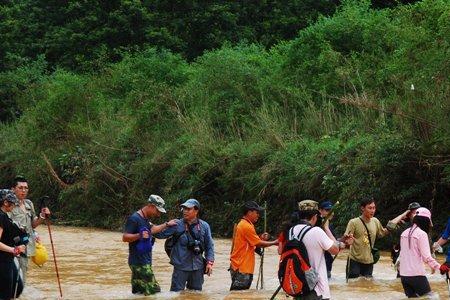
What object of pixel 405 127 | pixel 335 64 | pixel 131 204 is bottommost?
pixel 131 204

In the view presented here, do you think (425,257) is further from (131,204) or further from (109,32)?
(109,32)

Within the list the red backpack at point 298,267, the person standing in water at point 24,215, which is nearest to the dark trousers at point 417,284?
the red backpack at point 298,267

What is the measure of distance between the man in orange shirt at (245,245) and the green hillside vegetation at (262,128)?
714cm

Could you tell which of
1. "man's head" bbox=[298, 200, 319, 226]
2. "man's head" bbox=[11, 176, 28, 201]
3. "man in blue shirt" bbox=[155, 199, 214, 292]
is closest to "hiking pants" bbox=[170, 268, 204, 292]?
"man in blue shirt" bbox=[155, 199, 214, 292]

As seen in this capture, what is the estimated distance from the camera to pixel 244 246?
45.9ft

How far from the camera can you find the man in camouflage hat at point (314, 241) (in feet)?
31.4

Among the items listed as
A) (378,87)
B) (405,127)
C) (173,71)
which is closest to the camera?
(405,127)

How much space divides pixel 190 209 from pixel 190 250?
0.59 m

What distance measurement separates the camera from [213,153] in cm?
2669

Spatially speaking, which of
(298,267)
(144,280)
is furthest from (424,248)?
(144,280)

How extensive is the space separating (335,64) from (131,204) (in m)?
7.46

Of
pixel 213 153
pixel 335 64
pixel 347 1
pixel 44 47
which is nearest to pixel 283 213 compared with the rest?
pixel 213 153

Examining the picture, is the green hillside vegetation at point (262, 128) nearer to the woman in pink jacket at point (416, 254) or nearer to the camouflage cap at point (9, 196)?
the woman in pink jacket at point (416, 254)

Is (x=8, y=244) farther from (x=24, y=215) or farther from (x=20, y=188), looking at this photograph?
(x=20, y=188)
